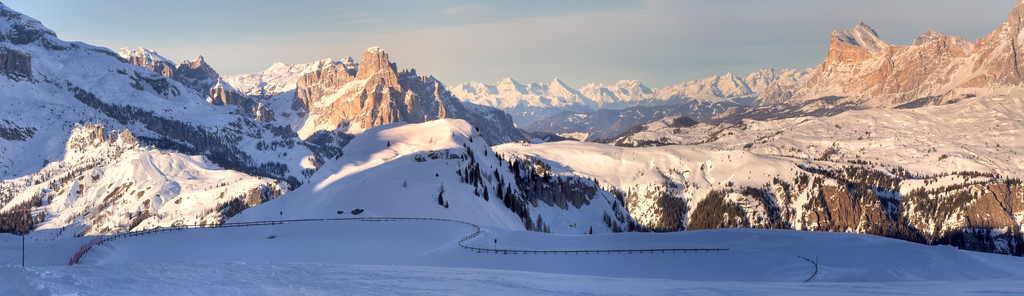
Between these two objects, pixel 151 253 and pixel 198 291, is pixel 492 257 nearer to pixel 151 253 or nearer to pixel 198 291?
pixel 151 253

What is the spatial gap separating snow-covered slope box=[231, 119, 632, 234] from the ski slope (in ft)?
82.0

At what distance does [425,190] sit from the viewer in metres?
132

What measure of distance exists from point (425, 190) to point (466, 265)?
7088cm

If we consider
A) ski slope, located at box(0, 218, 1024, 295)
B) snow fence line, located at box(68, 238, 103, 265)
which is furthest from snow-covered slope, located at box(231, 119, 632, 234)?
snow fence line, located at box(68, 238, 103, 265)

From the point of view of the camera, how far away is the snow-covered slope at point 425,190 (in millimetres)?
119125

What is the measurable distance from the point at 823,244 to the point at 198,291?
5322 cm

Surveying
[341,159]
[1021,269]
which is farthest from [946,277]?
[341,159]

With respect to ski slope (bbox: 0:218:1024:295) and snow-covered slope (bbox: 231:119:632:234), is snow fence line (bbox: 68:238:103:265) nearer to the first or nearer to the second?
ski slope (bbox: 0:218:1024:295)

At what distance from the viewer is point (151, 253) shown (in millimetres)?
67500

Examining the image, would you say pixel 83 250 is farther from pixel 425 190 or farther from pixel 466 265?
pixel 425 190

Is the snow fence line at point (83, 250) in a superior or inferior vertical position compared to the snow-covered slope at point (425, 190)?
inferior

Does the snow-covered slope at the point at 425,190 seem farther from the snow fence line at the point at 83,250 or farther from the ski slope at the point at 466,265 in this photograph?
the snow fence line at the point at 83,250

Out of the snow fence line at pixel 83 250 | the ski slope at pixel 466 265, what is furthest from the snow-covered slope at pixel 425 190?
the snow fence line at pixel 83 250

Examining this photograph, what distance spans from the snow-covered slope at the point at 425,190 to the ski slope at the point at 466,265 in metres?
25.0
